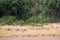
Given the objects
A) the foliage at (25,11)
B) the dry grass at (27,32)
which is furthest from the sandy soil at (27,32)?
the foliage at (25,11)

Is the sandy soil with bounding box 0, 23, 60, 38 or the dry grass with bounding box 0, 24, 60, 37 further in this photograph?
the dry grass with bounding box 0, 24, 60, 37

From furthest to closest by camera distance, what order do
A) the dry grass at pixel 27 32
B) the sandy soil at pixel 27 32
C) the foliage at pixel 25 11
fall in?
the foliage at pixel 25 11
the dry grass at pixel 27 32
the sandy soil at pixel 27 32

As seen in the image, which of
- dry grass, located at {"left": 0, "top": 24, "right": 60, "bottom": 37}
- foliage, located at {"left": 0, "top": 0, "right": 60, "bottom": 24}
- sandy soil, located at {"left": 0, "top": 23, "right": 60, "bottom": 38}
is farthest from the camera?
foliage, located at {"left": 0, "top": 0, "right": 60, "bottom": 24}

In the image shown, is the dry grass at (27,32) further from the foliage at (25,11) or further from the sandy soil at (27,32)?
the foliage at (25,11)

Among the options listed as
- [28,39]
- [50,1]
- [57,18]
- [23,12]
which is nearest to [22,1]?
[23,12]

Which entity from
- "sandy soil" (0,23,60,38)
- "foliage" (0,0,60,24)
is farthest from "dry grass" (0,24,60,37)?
Result: "foliage" (0,0,60,24)

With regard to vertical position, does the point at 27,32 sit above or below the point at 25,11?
above

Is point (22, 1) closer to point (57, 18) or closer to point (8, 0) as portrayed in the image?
point (8, 0)

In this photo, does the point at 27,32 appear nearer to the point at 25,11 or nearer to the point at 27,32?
the point at 27,32

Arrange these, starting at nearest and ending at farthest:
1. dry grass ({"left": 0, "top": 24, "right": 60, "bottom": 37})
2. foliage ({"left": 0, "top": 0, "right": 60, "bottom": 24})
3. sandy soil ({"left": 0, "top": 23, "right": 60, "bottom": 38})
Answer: sandy soil ({"left": 0, "top": 23, "right": 60, "bottom": 38})
dry grass ({"left": 0, "top": 24, "right": 60, "bottom": 37})
foliage ({"left": 0, "top": 0, "right": 60, "bottom": 24})

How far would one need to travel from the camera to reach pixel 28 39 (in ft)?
47.2

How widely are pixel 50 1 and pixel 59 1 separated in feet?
6.89

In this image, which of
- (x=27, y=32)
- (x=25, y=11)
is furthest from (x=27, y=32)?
(x=25, y=11)

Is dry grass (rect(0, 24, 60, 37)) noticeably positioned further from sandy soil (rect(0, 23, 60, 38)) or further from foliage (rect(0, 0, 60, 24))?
foliage (rect(0, 0, 60, 24))
